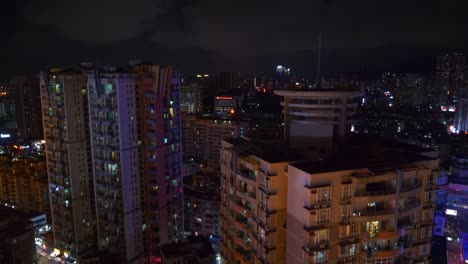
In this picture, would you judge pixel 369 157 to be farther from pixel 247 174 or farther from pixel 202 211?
pixel 202 211

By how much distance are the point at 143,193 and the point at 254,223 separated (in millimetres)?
13392

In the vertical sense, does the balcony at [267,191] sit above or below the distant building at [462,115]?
above

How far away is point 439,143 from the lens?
36.4 metres

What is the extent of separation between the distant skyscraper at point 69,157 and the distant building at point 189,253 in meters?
7.41

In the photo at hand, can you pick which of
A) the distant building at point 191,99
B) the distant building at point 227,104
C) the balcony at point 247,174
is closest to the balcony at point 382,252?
the balcony at point 247,174

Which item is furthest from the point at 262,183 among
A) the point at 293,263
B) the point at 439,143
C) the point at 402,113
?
the point at 402,113

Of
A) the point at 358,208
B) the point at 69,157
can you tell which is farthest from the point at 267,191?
the point at 69,157

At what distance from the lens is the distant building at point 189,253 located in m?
17.4

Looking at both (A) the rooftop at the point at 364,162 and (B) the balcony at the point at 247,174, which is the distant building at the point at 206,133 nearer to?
(B) the balcony at the point at 247,174

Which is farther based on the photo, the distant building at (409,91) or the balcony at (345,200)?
the distant building at (409,91)

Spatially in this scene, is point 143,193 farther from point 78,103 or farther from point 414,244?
point 414,244

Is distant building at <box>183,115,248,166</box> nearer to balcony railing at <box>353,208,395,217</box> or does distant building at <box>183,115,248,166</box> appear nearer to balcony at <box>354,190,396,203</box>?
balcony railing at <box>353,208,395,217</box>

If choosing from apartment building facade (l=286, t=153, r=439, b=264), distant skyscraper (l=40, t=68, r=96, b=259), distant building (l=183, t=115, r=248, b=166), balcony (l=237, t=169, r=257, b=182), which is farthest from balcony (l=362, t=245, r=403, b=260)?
distant building (l=183, t=115, r=248, b=166)

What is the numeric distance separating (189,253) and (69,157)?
31.6ft
